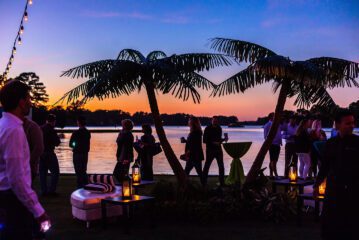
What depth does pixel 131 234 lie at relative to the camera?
7.98 meters

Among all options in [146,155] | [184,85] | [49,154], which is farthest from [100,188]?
[146,155]

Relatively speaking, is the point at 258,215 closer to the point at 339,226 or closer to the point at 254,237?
the point at 254,237

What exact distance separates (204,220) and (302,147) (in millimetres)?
5907

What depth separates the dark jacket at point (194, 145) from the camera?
42.5ft

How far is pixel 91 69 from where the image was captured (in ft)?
33.3

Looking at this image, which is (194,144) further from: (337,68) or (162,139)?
(337,68)

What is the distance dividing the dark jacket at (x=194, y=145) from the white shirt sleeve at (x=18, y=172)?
9.81m

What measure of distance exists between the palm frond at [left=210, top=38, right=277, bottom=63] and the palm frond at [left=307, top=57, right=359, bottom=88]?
94 cm

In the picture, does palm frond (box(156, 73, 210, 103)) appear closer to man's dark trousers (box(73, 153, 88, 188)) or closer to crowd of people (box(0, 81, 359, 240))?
man's dark trousers (box(73, 153, 88, 188))

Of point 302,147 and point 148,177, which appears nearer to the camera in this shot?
point 148,177

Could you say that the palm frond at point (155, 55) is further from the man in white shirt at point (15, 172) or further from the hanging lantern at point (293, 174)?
the man in white shirt at point (15, 172)

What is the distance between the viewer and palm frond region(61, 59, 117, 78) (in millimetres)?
10070

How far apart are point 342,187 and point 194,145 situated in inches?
334

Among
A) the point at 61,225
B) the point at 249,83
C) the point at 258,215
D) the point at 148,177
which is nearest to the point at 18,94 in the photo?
the point at 61,225
